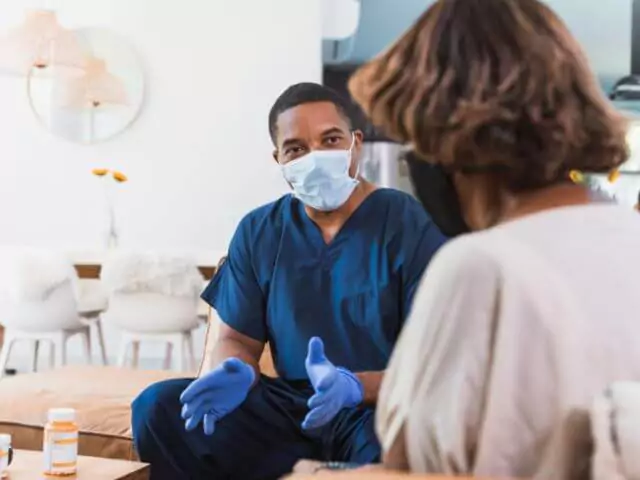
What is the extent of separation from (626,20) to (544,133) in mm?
5103

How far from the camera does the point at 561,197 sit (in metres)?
0.81

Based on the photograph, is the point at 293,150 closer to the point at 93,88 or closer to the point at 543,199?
the point at 543,199

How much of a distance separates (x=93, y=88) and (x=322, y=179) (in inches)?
111

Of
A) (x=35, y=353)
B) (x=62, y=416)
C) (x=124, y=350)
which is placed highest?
(x=62, y=416)

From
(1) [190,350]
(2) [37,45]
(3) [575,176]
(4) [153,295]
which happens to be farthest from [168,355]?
(3) [575,176]

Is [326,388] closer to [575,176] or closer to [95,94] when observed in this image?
[575,176]

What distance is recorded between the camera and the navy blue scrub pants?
1.65 m

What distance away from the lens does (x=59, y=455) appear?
4.90 ft

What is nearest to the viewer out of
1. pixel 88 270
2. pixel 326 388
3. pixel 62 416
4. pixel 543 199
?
pixel 543 199

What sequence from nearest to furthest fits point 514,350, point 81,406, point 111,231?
point 514,350 < point 81,406 < point 111,231

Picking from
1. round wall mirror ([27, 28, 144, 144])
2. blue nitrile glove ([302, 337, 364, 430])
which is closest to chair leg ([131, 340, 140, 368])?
round wall mirror ([27, 28, 144, 144])

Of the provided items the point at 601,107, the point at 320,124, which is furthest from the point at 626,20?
the point at 601,107

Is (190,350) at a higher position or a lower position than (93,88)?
lower

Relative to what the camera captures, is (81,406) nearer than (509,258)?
No
